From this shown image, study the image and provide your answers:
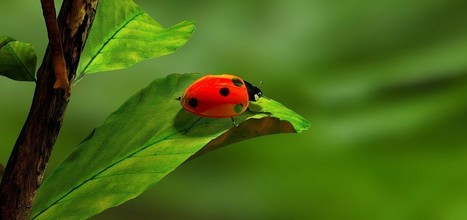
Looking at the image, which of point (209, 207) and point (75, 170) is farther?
point (209, 207)

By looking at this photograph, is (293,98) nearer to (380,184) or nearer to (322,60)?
(322,60)

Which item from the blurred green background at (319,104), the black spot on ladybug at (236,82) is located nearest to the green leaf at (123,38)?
the black spot on ladybug at (236,82)

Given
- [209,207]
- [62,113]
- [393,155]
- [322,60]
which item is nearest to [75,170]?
[62,113]

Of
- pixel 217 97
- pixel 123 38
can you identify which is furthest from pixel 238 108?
pixel 123 38

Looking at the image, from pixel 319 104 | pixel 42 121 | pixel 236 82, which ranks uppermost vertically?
pixel 319 104

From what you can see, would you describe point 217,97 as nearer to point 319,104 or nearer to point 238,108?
point 238,108

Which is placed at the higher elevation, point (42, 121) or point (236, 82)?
point (236, 82)

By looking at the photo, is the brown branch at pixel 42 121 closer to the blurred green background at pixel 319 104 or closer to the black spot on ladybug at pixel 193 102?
the black spot on ladybug at pixel 193 102
